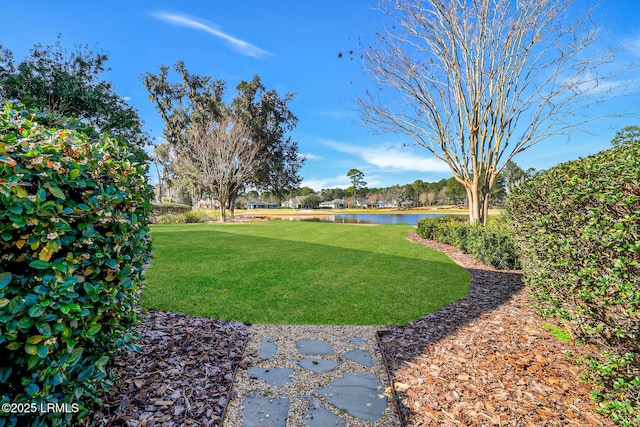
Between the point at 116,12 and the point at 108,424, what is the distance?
315 inches

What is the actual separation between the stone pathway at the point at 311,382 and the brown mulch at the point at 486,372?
19 cm

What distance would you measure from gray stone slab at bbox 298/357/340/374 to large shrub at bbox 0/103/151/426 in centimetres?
152

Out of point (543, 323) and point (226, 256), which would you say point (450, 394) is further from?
point (226, 256)

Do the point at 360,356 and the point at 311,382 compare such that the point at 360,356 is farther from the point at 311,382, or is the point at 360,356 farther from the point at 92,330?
the point at 92,330

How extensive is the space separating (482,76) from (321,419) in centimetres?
999

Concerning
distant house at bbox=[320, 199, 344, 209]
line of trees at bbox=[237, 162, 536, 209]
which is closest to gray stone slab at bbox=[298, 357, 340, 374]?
line of trees at bbox=[237, 162, 536, 209]

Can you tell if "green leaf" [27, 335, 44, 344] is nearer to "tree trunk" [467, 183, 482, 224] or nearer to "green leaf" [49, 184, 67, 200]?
"green leaf" [49, 184, 67, 200]

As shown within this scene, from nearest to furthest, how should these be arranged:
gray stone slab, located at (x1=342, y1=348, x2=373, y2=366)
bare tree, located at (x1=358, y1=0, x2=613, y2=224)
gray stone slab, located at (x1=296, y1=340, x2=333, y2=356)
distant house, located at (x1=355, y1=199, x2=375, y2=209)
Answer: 1. gray stone slab, located at (x1=342, y1=348, x2=373, y2=366)
2. gray stone slab, located at (x1=296, y1=340, x2=333, y2=356)
3. bare tree, located at (x1=358, y1=0, x2=613, y2=224)
4. distant house, located at (x1=355, y1=199, x2=375, y2=209)

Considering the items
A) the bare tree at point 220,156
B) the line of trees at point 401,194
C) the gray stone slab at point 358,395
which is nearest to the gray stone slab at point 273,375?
the gray stone slab at point 358,395

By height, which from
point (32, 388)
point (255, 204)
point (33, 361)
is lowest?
point (32, 388)

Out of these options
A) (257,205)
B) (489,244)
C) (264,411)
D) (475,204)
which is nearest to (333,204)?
(257,205)

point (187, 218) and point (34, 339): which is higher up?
point (34, 339)

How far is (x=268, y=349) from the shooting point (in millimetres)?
2883

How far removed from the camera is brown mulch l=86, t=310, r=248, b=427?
189cm
